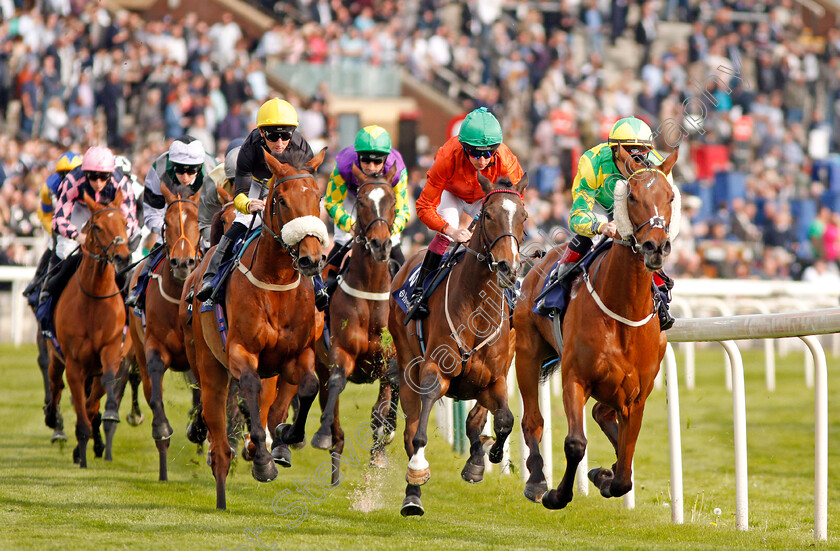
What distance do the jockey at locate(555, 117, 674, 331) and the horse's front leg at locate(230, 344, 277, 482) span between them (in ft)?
6.13

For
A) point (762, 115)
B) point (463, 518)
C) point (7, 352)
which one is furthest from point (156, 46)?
point (463, 518)

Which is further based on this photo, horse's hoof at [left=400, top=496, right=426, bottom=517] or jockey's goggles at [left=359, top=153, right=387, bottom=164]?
jockey's goggles at [left=359, top=153, right=387, bottom=164]

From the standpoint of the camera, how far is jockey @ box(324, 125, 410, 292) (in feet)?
26.2

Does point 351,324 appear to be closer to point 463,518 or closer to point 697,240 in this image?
point 463,518

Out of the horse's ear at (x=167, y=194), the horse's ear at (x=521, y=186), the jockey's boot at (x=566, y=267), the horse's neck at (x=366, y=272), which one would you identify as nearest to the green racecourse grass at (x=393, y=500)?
the jockey's boot at (x=566, y=267)

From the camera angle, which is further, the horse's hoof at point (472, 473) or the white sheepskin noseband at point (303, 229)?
the horse's hoof at point (472, 473)

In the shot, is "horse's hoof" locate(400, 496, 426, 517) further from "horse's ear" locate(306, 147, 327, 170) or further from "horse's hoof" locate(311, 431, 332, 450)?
"horse's ear" locate(306, 147, 327, 170)

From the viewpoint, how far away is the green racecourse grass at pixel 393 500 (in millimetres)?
6176

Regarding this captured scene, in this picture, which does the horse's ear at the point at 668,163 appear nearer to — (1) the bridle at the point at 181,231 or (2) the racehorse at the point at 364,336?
(2) the racehorse at the point at 364,336

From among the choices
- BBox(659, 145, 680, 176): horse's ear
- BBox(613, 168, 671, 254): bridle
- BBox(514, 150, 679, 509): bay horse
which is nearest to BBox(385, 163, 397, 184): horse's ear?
BBox(514, 150, 679, 509): bay horse

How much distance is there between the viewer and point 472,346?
679 cm

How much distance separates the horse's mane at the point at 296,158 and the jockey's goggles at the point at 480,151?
95cm

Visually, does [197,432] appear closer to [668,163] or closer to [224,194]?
[224,194]

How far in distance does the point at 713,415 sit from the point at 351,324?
596 cm
